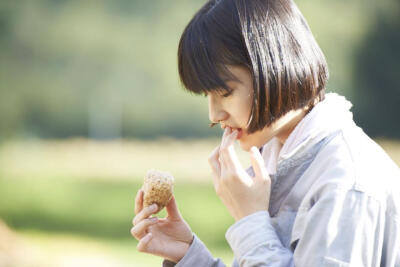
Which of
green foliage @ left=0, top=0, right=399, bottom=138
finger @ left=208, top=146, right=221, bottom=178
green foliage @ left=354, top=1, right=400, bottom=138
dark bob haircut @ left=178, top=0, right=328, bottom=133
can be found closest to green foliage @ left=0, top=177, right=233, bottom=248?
green foliage @ left=0, top=0, right=399, bottom=138

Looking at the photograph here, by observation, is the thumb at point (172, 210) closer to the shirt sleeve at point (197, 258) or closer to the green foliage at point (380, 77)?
the shirt sleeve at point (197, 258)

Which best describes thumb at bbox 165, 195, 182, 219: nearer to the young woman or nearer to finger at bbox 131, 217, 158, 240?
finger at bbox 131, 217, 158, 240

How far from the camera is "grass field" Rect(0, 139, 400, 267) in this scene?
4.83m

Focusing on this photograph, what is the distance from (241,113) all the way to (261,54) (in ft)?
0.45

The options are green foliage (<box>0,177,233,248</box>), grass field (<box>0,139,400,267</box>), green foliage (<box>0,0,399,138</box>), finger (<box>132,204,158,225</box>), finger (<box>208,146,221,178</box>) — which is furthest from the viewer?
green foliage (<box>0,0,399,138</box>)

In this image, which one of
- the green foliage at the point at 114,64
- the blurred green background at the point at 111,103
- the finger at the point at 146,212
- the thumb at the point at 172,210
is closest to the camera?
the finger at the point at 146,212

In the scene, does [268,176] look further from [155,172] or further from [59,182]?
[59,182]

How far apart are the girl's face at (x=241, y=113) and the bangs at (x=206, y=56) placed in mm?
18

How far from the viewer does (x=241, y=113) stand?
1362mm

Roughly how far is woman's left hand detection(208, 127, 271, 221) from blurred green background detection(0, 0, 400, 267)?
3.64 metres

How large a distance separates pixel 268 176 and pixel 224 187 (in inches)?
4.0

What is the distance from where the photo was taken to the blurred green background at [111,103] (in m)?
5.20

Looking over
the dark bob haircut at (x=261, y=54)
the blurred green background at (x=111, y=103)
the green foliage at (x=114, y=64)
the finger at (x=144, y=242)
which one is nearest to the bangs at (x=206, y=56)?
the dark bob haircut at (x=261, y=54)

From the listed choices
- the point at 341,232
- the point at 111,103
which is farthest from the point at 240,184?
the point at 111,103
